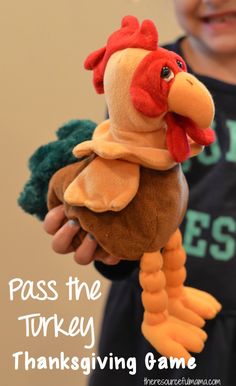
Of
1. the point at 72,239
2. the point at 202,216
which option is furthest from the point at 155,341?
the point at 202,216

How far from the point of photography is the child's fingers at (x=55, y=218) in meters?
0.50

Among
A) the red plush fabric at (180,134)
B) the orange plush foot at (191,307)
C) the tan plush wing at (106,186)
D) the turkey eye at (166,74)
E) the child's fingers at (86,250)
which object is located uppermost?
the turkey eye at (166,74)

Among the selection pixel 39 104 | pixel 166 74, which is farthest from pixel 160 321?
pixel 39 104

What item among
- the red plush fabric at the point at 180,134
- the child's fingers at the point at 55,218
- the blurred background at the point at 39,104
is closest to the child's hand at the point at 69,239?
the child's fingers at the point at 55,218

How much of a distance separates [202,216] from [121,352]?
0.83 feet

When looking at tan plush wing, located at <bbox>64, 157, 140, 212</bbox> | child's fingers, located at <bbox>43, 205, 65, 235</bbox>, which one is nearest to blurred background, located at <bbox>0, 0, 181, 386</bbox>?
child's fingers, located at <bbox>43, 205, 65, 235</bbox>

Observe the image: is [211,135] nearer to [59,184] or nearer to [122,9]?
[59,184]

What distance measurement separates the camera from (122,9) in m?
0.98

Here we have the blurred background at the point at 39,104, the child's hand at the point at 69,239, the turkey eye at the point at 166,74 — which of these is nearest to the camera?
the turkey eye at the point at 166,74

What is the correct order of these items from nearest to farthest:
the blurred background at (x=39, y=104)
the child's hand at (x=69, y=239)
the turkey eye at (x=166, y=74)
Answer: the turkey eye at (x=166, y=74) < the child's hand at (x=69, y=239) < the blurred background at (x=39, y=104)

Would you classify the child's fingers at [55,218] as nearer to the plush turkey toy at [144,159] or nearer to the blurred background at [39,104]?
the plush turkey toy at [144,159]

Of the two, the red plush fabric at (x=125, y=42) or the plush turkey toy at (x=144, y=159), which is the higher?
the red plush fabric at (x=125, y=42)

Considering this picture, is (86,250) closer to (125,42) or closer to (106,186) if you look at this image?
(106,186)

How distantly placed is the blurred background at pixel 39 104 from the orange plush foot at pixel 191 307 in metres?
0.58
